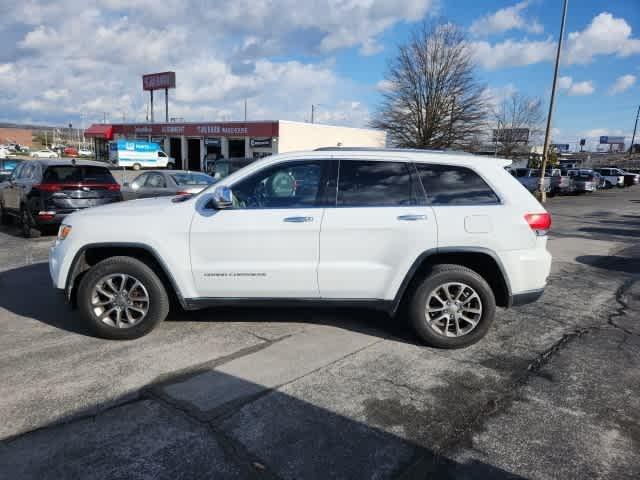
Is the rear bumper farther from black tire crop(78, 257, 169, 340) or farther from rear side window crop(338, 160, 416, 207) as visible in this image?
black tire crop(78, 257, 169, 340)

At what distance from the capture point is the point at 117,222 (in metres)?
4.23

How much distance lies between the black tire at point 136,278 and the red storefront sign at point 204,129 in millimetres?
36804

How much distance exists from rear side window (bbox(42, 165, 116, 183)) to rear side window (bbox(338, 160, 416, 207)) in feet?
23.8

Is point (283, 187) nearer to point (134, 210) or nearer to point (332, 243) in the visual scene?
point (332, 243)

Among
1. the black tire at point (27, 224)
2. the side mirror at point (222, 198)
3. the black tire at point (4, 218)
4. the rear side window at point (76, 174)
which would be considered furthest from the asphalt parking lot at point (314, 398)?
the black tire at point (4, 218)

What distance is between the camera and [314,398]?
3338 millimetres

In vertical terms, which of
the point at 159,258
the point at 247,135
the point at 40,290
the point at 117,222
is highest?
the point at 247,135

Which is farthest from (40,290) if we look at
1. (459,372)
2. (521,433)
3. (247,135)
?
(247,135)

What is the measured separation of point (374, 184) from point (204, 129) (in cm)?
4415

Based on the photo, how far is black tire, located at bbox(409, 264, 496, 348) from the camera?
4191 mm

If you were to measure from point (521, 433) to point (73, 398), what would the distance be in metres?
3.04

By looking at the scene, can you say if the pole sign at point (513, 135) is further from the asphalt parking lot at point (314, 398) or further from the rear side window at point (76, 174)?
the asphalt parking lot at point (314, 398)

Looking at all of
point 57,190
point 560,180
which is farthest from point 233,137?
point 57,190

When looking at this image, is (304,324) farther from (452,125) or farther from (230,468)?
(452,125)
